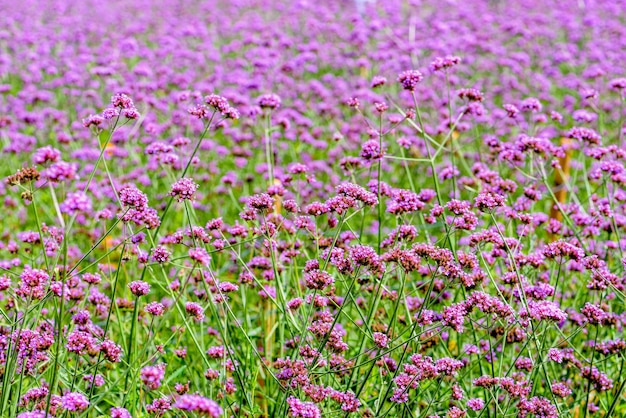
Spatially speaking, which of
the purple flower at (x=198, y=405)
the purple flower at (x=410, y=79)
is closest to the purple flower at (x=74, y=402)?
the purple flower at (x=198, y=405)

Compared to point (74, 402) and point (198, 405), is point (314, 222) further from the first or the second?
point (198, 405)

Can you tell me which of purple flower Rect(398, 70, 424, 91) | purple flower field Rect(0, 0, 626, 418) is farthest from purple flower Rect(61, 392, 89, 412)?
purple flower Rect(398, 70, 424, 91)

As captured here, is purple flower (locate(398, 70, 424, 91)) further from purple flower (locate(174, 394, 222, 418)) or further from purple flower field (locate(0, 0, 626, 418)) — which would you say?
purple flower (locate(174, 394, 222, 418))

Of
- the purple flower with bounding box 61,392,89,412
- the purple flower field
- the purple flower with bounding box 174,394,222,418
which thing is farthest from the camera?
the purple flower field

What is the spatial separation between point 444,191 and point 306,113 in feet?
6.70

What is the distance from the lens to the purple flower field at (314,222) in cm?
237

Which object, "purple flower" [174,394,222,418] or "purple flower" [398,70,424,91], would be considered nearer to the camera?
"purple flower" [174,394,222,418]

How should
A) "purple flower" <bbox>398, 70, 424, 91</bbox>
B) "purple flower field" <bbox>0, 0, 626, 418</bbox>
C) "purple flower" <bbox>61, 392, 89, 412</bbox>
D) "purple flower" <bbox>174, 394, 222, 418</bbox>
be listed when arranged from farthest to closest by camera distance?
"purple flower" <bbox>398, 70, 424, 91</bbox>, "purple flower field" <bbox>0, 0, 626, 418</bbox>, "purple flower" <bbox>61, 392, 89, 412</bbox>, "purple flower" <bbox>174, 394, 222, 418</bbox>

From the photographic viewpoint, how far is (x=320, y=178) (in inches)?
224

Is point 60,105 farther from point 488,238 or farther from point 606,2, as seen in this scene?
point 606,2

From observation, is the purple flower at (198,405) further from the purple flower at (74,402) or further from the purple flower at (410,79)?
the purple flower at (410,79)

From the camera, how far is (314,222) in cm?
310

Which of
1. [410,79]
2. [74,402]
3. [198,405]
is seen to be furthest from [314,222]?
[198,405]

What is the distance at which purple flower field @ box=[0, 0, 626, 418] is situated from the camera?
7.79 feet
